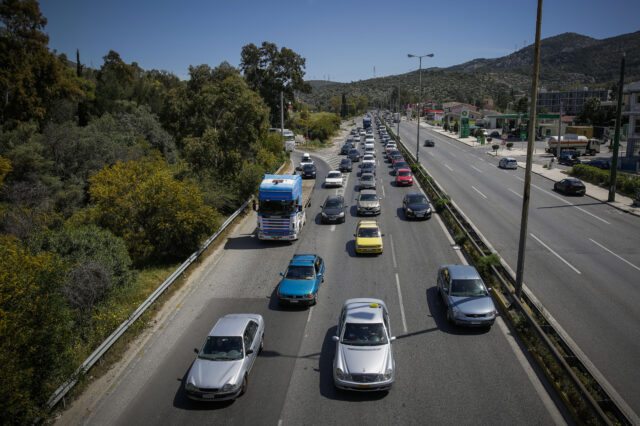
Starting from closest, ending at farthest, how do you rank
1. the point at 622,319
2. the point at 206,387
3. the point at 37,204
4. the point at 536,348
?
the point at 206,387
the point at 536,348
the point at 622,319
the point at 37,204

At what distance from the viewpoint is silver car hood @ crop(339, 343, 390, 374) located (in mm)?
11484

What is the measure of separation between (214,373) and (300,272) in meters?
7.01

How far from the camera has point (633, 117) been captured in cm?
5009

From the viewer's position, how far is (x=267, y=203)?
2462 centimetres

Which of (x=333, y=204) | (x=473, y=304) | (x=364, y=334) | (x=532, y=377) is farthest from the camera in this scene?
(x=333, y=204)

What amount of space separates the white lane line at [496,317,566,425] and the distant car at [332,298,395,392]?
3816mm

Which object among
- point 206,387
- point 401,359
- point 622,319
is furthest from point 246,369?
point 622,319

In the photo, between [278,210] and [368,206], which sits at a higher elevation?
[278,210]

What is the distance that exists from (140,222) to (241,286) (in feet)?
23.8

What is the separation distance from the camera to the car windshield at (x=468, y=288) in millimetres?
15461

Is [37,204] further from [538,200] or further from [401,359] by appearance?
[538,200]

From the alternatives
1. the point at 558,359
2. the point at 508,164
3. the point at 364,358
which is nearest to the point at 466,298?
the point at 558,359

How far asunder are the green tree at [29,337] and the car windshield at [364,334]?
7.55 m

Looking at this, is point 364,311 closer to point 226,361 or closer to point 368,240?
point 226,361
